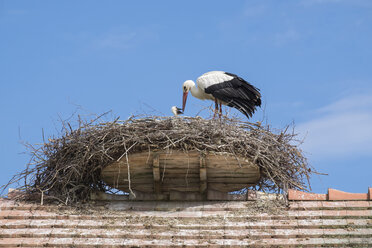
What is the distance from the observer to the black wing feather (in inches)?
378

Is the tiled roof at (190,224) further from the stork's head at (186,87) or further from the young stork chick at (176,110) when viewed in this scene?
the stork's head at (186,87)

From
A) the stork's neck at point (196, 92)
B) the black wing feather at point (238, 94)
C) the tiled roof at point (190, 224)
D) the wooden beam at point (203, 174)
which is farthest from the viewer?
the stork's neck at point (196, 92)

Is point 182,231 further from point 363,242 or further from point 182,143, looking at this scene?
point 363,242

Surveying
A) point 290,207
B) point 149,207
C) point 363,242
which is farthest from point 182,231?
point 363,242

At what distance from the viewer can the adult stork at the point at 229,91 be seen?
960cm

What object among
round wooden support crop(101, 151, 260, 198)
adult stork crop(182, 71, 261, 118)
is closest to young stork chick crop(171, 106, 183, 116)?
adult stork crop(182, 71, 261, 118)

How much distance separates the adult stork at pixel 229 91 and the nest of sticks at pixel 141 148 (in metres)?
1.55

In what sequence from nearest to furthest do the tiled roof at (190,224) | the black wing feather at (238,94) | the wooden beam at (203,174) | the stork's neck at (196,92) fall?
the tiled roof at (190,224) < the wooden beam at (203,174) < the black wing feather at (238,94) < the stork's neck at (196,92)

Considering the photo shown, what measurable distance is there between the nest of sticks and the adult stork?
1550 millimetres

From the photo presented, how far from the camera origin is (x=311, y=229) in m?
6.75

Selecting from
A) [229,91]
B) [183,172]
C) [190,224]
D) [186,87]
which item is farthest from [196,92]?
[190,224]

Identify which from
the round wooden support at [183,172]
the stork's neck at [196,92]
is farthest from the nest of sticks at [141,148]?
the stork's neck at [196,92]

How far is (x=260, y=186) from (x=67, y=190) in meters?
2.17

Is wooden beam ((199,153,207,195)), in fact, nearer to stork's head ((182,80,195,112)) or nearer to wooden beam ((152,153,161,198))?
wooden beam ((152,153,161,198))
